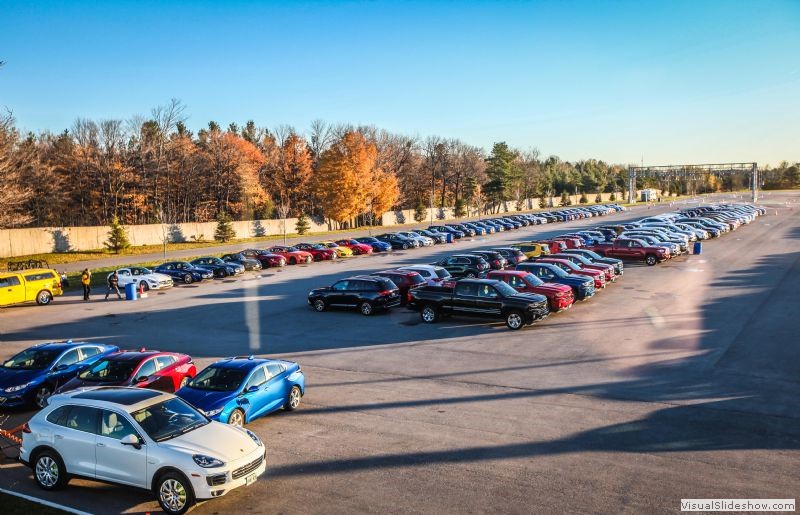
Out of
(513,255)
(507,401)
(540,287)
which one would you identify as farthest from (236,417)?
(513,255)

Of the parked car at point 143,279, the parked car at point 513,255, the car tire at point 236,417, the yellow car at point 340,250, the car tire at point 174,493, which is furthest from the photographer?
the yellow car at point 340,250

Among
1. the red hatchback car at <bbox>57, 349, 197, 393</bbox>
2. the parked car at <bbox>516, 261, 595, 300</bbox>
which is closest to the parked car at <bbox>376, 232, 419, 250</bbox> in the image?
the parked car at <bbox>516, 261, 595, 300</bbox>

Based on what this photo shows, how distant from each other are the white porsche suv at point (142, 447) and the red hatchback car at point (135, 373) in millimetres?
3961

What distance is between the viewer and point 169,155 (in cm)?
7456

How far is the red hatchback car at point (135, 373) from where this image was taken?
14.2m

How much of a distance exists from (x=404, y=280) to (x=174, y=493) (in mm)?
18776

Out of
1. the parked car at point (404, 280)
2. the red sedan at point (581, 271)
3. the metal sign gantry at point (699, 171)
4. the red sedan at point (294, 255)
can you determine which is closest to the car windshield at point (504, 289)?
the parked car at point (404, 280)

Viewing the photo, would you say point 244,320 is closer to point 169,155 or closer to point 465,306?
point 465,306

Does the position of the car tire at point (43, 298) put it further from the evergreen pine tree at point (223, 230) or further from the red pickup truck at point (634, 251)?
the evergreen pine tree at point (223, 230)

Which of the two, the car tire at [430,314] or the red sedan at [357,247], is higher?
the red sedan at [357,247]

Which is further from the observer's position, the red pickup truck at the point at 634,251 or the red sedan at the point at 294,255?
the red sedan at the point at 294,255

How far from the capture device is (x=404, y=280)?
89.4 feet

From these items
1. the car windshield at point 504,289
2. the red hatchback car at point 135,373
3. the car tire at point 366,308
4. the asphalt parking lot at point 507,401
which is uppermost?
the car windshield at point 504,289

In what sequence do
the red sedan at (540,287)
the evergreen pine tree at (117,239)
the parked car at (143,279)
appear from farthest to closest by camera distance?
the evergreen pine tree at (117,239) < the parked car at (143,279) < the red sedan at (540,287)
